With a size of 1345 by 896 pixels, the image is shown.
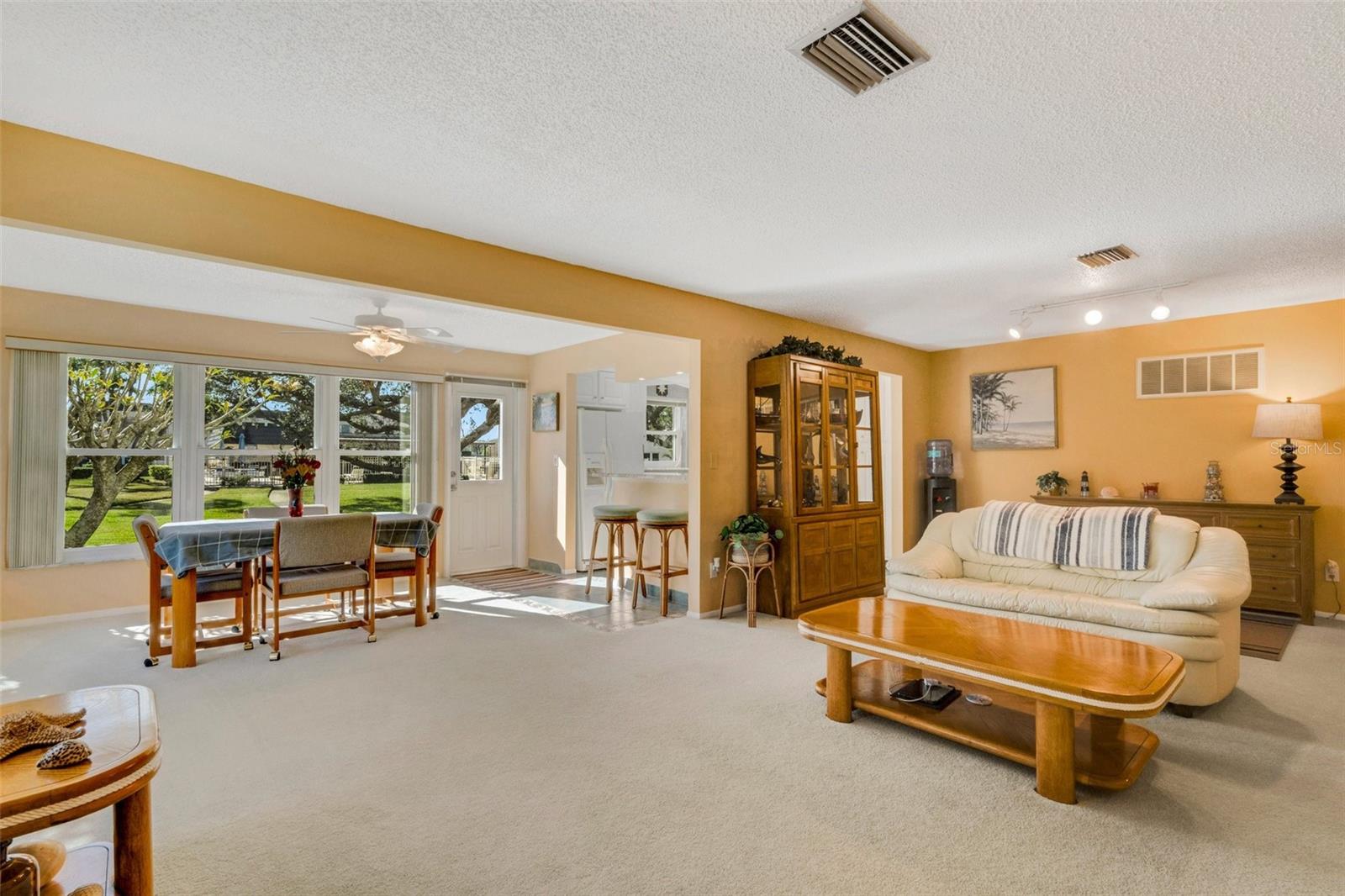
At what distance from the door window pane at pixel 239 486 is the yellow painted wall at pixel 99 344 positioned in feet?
2.28

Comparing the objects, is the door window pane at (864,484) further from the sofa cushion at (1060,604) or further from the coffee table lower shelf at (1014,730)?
the coffee table lower shelf at (1014,730)

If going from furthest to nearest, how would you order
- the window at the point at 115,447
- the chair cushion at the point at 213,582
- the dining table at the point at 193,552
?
the window at the point at 115,447, the chair cushion at the point at 213,582, the dining table at the point at 193,552

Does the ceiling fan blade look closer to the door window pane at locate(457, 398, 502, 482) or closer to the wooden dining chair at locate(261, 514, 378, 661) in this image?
the wooden dining chair at locate(261, 514, 378, 661)

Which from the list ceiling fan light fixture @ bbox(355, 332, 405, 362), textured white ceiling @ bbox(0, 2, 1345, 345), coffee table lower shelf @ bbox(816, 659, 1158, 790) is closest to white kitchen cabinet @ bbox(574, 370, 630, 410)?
ceiling fan light fixture @ bbox(355, 332, 405, 362)

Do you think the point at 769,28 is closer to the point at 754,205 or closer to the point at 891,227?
the point at 754,205

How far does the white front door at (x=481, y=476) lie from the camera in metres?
6.75

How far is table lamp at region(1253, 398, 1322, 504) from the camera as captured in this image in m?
4.70

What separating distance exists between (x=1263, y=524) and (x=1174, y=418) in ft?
3.77

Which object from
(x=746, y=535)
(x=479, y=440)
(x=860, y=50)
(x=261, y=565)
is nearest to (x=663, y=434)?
(x=479, y=440)

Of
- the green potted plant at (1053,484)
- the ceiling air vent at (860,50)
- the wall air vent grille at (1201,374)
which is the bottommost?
the green potted plant at (1053,484)

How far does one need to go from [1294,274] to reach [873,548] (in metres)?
3.35

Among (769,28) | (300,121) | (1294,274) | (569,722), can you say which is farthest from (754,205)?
(1294,274)

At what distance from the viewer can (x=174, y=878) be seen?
1.82 metres

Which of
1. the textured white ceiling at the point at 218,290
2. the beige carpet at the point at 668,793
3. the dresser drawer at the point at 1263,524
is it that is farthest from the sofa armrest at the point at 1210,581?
the textured white ceiling at the point at 218,290
